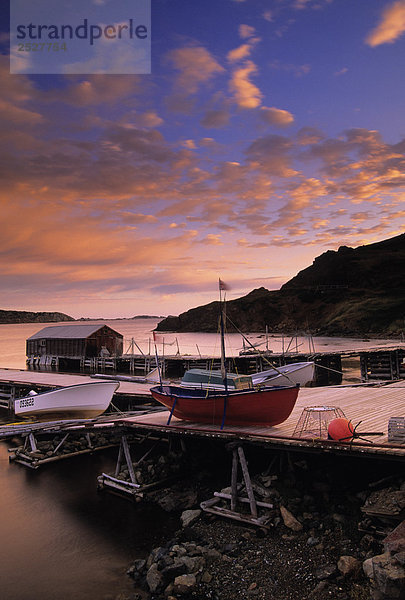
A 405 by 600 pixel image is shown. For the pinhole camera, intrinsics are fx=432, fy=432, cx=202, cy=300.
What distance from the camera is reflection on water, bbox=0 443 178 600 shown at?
37.8 feet

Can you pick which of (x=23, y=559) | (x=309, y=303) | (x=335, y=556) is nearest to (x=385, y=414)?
(x=335, y=556)

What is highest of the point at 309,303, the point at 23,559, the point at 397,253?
the point at 397,253

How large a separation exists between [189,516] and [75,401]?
12.2 m

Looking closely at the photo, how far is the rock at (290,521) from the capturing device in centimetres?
1190

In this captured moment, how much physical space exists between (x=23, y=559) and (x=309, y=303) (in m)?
181

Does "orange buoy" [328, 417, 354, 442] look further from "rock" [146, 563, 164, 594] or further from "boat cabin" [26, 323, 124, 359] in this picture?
"boat cabin" [26, 323, 124, 359]

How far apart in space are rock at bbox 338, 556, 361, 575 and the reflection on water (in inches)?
206

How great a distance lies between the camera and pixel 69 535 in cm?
1437

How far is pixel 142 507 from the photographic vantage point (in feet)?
50.3

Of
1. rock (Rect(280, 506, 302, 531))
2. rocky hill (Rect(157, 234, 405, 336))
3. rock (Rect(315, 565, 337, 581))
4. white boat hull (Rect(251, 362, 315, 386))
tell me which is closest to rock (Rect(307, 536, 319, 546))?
rock (Rect(280, 506, 302, 531))

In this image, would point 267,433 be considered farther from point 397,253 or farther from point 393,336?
point 397,253

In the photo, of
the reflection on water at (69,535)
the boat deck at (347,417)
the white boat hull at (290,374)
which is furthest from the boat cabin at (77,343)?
the boat deck at (347,417)

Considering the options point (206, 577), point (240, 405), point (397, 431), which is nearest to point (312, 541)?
point (206, 577)

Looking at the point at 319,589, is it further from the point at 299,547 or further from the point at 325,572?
the point at 299,547
